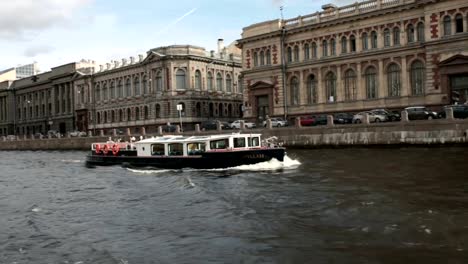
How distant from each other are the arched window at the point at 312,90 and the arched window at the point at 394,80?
987cm

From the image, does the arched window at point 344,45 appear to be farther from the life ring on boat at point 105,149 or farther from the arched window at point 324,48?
the life ring on boat at point 105,149

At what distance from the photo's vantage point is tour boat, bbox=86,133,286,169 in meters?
36.7

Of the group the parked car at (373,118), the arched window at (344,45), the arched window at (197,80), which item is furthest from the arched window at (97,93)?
the parked car at (373,118)

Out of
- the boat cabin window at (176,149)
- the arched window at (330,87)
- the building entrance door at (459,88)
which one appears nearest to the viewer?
the boat cabin window at (176,149)

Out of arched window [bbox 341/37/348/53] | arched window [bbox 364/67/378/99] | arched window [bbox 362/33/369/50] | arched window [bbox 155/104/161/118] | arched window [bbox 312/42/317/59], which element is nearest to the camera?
arched window [bbox 364/67/378/99]

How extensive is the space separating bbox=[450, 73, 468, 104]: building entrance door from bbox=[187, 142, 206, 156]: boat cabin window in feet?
98.2

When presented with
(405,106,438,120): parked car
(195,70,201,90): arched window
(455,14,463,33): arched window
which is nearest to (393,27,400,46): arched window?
(455,14,463,33): arched window

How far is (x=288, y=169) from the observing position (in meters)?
34.9

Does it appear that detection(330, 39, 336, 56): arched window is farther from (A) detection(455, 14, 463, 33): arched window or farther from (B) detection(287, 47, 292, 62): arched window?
(A) detection(455, 14, 463, 33): arched window

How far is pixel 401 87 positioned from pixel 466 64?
8.01 meters

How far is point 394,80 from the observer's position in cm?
6181

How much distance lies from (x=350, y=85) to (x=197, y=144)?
3165 cm

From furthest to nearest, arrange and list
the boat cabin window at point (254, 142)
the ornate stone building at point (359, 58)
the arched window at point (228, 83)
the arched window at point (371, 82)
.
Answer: the arched window at point (228, 83)
the arched window at point (371, 82)
the ornate stone building at point (359, 58)
the boat cabin window at point (254, 142)

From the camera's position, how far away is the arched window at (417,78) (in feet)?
195
